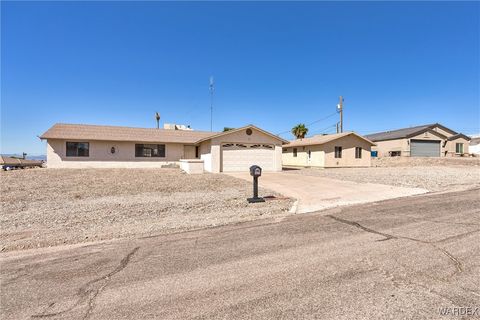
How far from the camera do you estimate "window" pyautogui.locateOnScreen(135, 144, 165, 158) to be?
23453mm

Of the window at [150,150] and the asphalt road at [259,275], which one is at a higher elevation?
the window at [150,150]

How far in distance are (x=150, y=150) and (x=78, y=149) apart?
590 centimetres

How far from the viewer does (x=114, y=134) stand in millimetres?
22984

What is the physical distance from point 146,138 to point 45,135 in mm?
7682

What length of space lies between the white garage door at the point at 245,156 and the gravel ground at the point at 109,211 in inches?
384

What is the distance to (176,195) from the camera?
32.4ft

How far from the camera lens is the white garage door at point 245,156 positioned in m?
20.7

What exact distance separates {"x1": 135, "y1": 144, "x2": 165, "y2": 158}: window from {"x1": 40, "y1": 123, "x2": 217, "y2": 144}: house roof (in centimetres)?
74

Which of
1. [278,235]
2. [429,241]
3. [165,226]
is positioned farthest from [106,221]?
[429,241]

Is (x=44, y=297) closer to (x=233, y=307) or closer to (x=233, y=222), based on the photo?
(x=233, y=307)

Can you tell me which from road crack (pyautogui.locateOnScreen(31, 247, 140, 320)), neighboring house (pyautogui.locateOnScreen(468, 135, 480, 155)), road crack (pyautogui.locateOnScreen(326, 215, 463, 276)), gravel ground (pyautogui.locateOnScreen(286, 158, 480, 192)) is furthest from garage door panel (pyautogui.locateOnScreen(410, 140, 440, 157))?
road crack (pyautogui.locateOnScreen(31, 247, 140, 320))

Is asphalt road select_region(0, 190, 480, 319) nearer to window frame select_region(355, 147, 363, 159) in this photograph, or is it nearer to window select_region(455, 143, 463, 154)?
window frame select_region(355, 147, 363, 159)

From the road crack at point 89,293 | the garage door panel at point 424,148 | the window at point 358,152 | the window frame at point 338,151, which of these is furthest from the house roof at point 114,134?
the garage door panel at point 424,148

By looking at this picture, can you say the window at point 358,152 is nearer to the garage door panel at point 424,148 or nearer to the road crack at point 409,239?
the garage door panel at point 424,148
